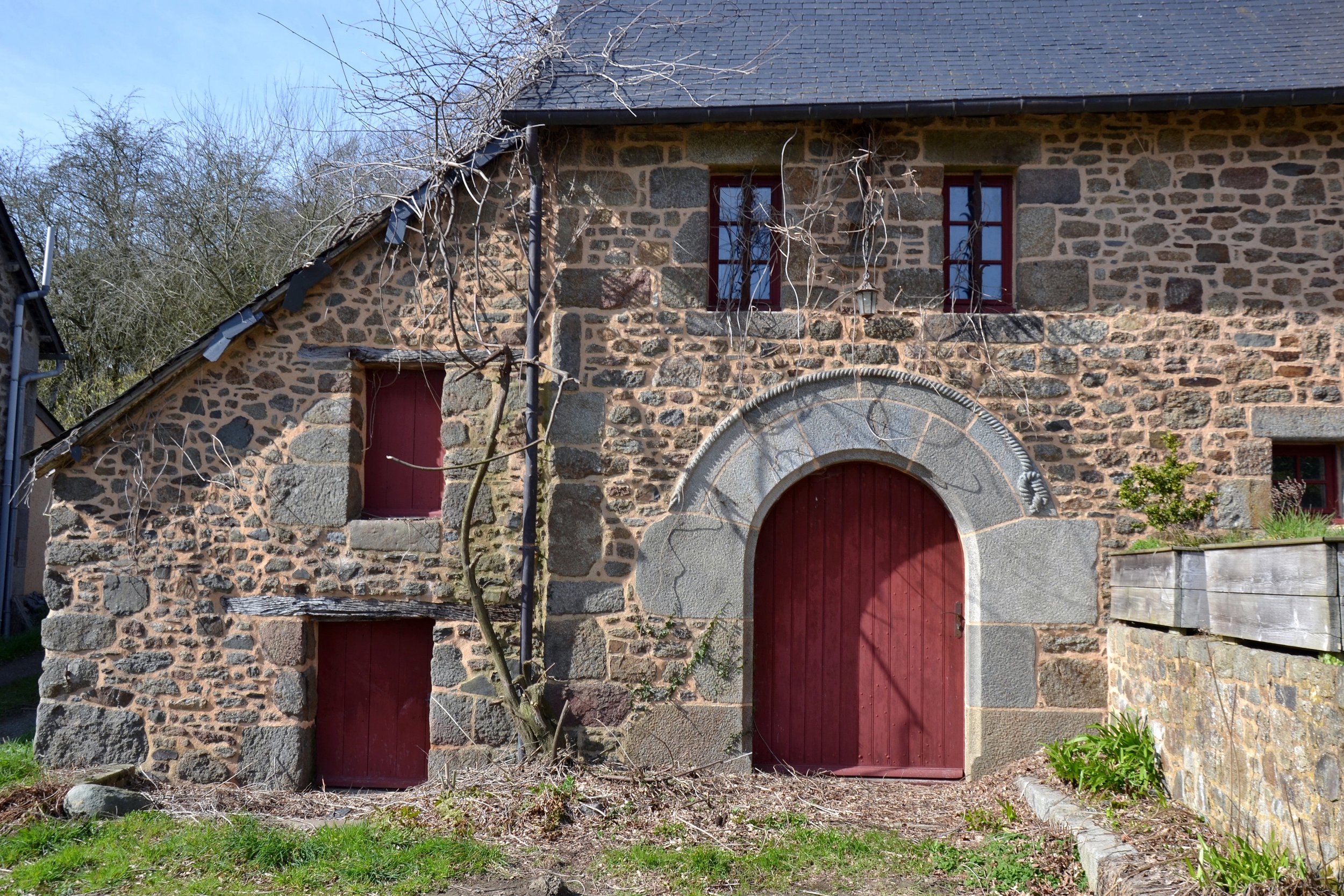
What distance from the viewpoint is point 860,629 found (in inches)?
255

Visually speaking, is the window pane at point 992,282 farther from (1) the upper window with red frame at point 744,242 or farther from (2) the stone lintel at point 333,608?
(2) the stone lintel at point 333,608

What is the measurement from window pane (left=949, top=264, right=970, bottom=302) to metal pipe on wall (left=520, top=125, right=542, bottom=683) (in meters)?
2.74

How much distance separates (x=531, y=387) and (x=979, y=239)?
10.3ft

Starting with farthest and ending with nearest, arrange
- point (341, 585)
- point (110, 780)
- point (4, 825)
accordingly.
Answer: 1. point (341, 585)
2. point (110, 780)
3. point (4, 825)

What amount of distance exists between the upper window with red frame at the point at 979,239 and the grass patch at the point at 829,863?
11.0ft

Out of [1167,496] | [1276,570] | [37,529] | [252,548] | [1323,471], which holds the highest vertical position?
[1323,471]

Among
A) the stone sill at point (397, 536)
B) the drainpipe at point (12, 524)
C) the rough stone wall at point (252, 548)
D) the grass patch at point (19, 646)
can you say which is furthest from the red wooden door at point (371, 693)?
the drainpipe at point (12, 524)

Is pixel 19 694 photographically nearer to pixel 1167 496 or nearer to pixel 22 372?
pixel 22 372

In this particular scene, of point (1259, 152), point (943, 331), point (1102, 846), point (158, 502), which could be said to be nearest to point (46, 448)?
point (158, 502)

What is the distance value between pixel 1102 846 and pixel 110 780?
5.68 meters

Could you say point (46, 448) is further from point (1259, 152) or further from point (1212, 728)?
point (1259, 152)

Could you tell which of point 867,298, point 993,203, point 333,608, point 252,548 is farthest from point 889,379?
point 252,548

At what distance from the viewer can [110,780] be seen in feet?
19.9

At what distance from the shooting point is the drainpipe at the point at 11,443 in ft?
35.6
